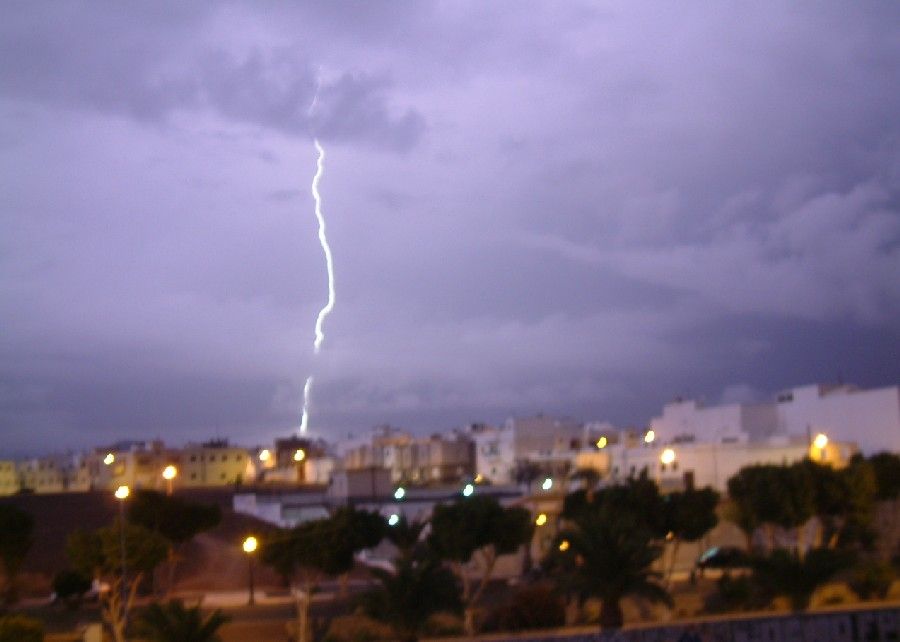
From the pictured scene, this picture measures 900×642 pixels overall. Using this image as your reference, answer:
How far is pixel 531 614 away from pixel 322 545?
5.26 metres

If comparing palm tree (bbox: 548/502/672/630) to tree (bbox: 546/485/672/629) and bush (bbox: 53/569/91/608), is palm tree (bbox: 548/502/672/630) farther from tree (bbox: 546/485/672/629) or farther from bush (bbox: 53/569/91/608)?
bush (bbox: 53/569/91/608)

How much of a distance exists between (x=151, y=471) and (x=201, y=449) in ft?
27.8

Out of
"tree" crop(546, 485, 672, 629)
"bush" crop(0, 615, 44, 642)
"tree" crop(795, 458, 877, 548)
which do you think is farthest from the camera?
"tree" crop(795, 458, 877, 548)

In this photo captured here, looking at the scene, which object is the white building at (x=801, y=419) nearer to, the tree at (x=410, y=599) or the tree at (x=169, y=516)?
the tree at (x=169, y=516)

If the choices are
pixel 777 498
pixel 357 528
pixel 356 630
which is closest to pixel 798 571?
pixel 777 498

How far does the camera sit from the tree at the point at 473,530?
2625cm

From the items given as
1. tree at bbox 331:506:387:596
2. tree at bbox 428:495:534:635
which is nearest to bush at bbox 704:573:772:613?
tree at bbox 428:495:534:635

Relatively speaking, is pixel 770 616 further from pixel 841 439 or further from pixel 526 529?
pixel 841 439

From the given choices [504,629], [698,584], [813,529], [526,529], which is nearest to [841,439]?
[813,529]

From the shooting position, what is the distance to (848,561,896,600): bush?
26.0 m

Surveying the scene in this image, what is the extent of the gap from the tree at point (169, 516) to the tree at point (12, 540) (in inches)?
111

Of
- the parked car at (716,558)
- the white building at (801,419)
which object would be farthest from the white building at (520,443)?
the parked car at (716,558)

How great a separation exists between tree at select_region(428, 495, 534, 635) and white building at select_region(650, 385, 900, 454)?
2042cm

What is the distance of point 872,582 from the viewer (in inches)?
1024
